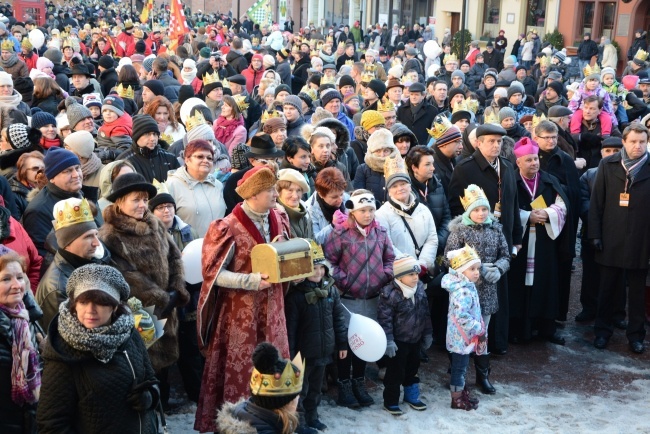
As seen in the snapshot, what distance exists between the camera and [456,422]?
21.9 feet

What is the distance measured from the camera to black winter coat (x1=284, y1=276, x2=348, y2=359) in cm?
621

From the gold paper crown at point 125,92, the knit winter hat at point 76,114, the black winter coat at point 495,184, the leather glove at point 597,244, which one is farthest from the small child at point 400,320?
the gold paper crown at point 125,92

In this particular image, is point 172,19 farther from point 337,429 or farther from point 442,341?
point 337,429

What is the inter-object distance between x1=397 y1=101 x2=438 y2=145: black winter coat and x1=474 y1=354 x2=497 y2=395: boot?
18.2ft

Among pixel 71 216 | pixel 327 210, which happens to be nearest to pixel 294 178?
pixel 327 210

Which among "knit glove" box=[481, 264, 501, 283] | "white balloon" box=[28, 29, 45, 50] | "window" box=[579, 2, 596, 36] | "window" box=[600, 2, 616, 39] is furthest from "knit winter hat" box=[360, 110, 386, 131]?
"window" box=[579, 2, 596, 36]

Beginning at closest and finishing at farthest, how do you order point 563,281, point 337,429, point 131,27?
1. point 337,429
2. point 563,281
3. point 131,27

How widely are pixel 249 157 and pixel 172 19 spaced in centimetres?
1321

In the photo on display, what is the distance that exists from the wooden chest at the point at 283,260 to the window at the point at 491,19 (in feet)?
107

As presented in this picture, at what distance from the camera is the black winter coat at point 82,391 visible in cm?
416

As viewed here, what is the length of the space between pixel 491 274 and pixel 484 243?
270 mm

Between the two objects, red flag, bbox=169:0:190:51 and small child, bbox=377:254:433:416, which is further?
red flag, bbox=169:0:190:51

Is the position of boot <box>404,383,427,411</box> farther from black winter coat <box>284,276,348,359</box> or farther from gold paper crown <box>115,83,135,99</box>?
gold paper crown <box>115,83,135,99</box>

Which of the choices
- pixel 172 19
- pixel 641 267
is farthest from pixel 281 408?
pixel 172 19
